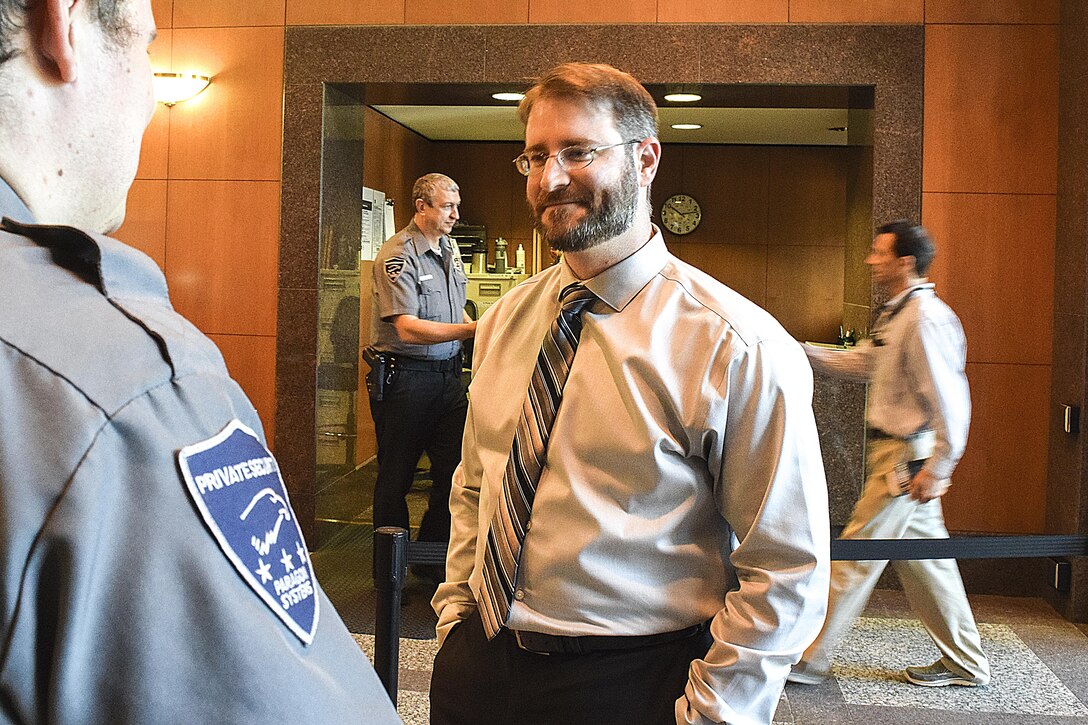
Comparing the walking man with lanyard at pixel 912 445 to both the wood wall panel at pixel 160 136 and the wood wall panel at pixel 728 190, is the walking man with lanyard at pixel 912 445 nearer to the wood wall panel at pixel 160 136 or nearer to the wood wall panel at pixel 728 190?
the wood wall panel at pixel 160 136

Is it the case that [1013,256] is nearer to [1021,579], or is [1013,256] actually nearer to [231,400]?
[1021,579]

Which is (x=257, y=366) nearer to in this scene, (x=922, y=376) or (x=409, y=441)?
(x=409, y=441)

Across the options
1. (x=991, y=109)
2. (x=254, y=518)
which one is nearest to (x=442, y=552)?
(x=254, y=518)

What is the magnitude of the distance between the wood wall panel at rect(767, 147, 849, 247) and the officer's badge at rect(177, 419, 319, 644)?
33.0 ft

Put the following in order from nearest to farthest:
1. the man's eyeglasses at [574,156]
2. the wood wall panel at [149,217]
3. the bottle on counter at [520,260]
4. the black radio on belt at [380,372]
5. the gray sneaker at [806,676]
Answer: the man's eyeglasses at [574,156]
the gray sneaker at [806,676]
the black radio on belt at [380,372]
the wood wall panel at [149,217]
the bottle on counter at [520,260]

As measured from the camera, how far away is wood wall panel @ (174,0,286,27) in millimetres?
5492

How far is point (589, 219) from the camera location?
1.76m

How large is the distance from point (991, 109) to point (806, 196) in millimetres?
5243

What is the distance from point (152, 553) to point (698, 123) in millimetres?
8785

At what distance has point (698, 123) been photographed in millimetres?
8938

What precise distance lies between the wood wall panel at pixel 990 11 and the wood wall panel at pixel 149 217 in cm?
391

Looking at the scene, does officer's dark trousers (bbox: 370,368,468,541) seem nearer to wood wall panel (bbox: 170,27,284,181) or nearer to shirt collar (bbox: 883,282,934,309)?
wood wall panel (bbox: 170,27,284,181)

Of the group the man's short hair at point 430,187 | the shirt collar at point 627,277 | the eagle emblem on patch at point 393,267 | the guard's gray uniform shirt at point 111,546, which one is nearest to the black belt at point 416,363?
the eagle emblem on patch at point 393,267

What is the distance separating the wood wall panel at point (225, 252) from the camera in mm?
5602
